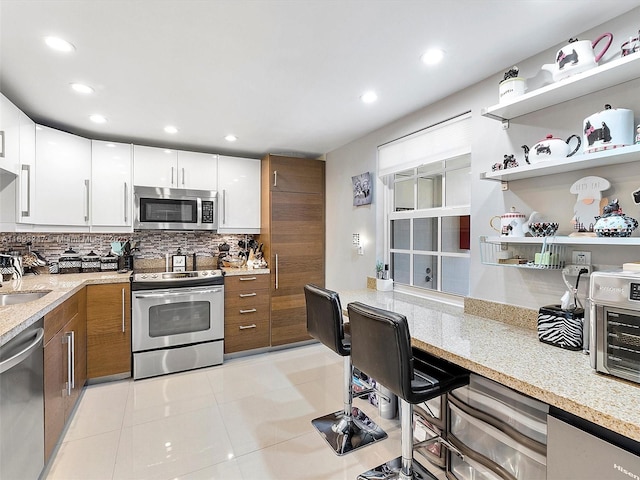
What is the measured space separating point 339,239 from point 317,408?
5.93ft

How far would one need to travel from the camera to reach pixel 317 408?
2.49m

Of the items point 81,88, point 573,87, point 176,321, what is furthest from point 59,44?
point 573,87

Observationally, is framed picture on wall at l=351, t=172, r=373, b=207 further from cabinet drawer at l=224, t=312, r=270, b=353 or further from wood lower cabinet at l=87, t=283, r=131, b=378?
wood lower cabinet at l=87, t=283, r=131, b=378

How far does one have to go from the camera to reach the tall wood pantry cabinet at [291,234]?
372cm

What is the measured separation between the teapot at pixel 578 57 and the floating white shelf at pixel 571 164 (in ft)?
1.29

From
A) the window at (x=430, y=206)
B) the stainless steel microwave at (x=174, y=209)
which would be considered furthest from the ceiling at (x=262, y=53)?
the stainless steel microwave at (x=174, y=209)

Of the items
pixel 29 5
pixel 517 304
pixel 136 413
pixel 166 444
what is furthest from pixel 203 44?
pixel 136 413

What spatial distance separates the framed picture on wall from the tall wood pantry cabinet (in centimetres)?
71

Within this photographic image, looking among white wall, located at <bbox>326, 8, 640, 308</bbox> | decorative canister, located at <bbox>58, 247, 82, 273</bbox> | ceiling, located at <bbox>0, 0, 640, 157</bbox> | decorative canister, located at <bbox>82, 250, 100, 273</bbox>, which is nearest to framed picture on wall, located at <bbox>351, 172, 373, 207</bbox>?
white wall, located at <bbox>326, 8, 640, 308</bbox>

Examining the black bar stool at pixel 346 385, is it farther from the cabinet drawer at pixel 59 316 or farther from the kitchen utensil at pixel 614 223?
the cabinet drawer at pixel 59 316

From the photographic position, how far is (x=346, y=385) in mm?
2209

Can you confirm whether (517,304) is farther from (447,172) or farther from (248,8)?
(248,8)

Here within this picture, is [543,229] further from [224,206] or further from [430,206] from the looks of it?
[224,206]

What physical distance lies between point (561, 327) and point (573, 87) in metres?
1.11
